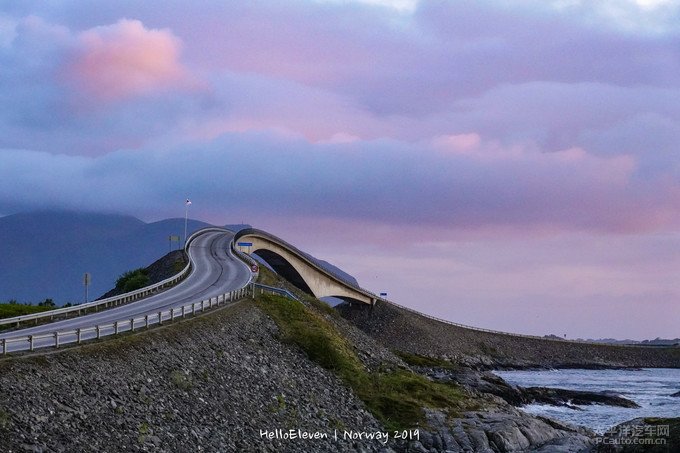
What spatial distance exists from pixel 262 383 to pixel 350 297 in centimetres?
9774

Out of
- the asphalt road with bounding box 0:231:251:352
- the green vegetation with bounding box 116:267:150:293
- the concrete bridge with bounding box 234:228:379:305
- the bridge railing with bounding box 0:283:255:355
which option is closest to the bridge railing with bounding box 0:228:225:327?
the asphalt road with bounding box 0:231:251:352

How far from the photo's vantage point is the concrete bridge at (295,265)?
412 feet

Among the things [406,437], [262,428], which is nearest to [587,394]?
[406,437]

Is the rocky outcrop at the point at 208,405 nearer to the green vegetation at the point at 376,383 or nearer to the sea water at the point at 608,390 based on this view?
the green vegetation at the point at 376,383

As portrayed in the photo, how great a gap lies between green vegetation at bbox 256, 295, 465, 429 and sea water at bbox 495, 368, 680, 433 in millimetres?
14657

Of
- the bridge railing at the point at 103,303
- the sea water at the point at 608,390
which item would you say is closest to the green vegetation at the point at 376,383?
the bridge railing at the point at 103,303

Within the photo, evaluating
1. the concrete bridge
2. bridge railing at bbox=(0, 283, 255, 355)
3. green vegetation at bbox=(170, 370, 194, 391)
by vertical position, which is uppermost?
the concrete bridge

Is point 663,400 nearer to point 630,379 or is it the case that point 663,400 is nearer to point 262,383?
point 630,379

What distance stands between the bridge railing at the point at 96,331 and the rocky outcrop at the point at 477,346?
259 ft

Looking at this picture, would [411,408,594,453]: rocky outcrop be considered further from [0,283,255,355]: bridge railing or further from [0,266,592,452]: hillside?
[0,283,255,355]: bridge railing

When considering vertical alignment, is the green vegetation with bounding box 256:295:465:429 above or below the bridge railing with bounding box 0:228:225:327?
below

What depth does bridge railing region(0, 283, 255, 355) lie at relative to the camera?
3678 centimetres

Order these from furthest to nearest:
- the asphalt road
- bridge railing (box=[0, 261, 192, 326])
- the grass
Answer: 1. the grass
2. bridge railing (box=[0, 261, 192, 326])
3. the asphalt road

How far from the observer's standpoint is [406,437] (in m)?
46.8
